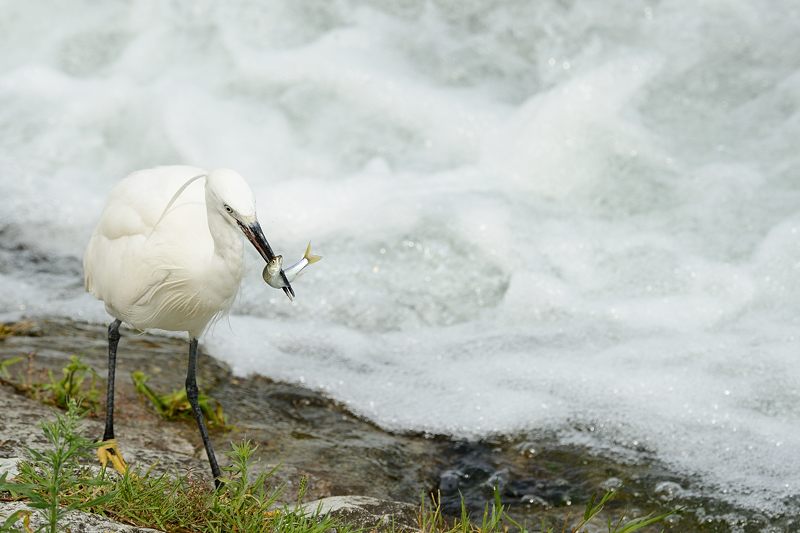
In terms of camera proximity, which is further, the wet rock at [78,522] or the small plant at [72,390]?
the small plant at [72,390]

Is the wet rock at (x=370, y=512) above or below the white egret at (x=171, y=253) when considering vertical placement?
below

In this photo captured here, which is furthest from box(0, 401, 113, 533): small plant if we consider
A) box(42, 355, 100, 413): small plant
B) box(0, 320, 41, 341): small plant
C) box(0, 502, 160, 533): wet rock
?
box(0, 320, 41, 341): small plant

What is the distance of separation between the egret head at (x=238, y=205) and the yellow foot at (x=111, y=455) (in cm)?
81

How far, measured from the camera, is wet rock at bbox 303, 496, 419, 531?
2670mm

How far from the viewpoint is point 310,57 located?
6.73 m

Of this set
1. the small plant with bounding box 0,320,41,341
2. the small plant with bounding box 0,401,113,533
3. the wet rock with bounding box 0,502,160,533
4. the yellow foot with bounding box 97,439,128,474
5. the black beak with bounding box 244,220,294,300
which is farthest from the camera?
the small plant with bounding box 0,320,41,341

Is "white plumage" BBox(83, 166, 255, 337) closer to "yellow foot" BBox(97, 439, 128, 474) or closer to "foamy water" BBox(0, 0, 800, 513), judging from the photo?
"yellow foot" BBox(97, 439, 128, 474)

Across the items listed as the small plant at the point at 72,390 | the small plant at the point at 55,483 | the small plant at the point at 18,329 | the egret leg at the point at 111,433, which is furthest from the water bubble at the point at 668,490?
the small plant at the point at 18,329

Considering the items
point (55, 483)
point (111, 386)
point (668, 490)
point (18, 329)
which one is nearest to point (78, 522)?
point (55, 483)

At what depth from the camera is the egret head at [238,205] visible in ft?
8.09

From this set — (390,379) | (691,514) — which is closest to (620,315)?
(390,379)

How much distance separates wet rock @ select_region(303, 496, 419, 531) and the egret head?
0.63 metres

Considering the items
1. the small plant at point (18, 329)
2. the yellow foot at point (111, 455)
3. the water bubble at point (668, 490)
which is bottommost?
the water bubble at point (668, 490)

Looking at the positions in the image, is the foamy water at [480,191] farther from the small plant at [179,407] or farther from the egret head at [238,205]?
the egret head at [238,205]
